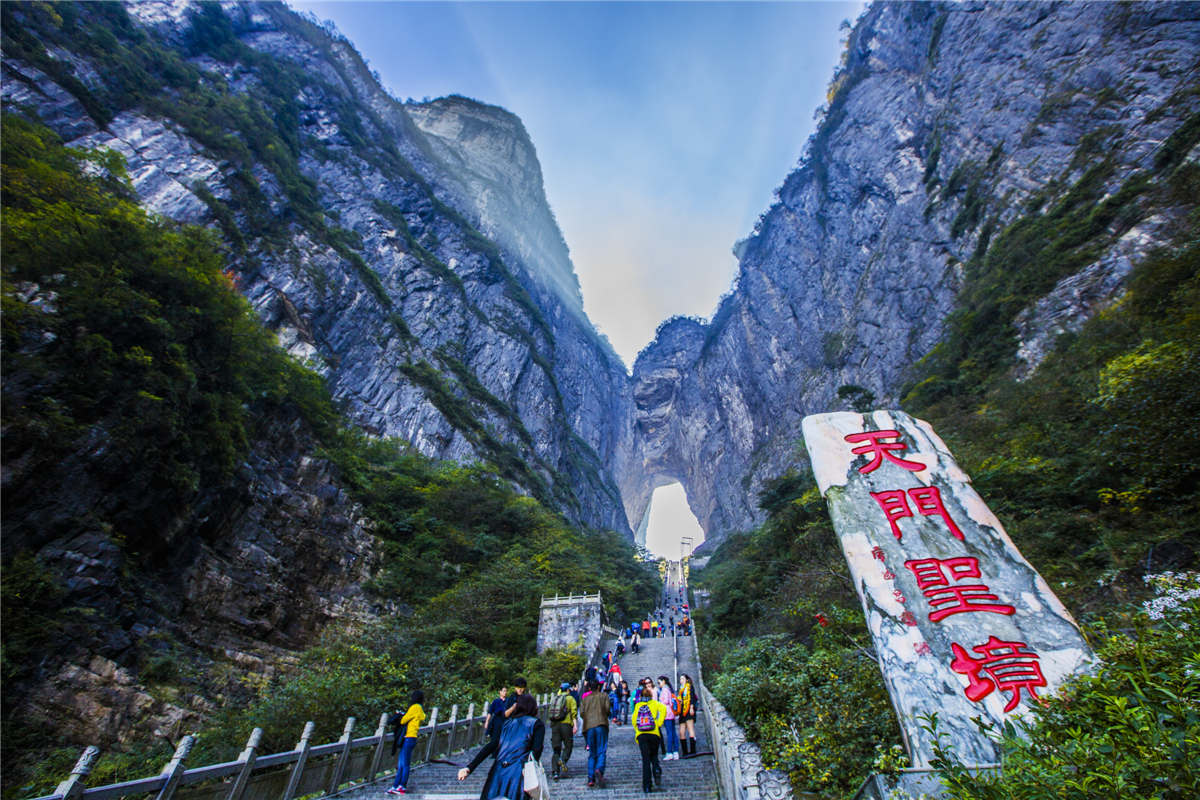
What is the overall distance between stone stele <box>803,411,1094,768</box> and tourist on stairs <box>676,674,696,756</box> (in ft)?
7.68

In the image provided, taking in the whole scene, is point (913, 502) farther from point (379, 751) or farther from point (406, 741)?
point (379, 751)

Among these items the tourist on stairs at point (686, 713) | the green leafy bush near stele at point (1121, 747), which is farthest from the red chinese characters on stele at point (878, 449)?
the tourist on stairs at point (686, 713)

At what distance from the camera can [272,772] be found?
3.67 m

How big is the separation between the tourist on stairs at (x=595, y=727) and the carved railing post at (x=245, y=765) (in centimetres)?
242

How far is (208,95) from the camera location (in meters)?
23.7

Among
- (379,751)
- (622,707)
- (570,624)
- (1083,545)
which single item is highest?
(570,624)

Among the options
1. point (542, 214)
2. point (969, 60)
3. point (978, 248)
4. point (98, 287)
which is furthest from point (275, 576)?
point (542, 214)

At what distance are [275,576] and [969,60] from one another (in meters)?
32.7

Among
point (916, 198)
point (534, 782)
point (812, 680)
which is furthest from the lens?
point (916, 198)

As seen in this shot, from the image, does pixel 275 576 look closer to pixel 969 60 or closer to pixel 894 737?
pixel 894 737

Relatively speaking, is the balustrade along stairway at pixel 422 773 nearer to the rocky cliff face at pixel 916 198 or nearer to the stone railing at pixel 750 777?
the stone railing at pixel 750 777

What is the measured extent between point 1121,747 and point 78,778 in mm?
4305

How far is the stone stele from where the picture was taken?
3.11 m

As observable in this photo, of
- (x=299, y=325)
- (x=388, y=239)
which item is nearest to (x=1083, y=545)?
(x=299, y=325)
